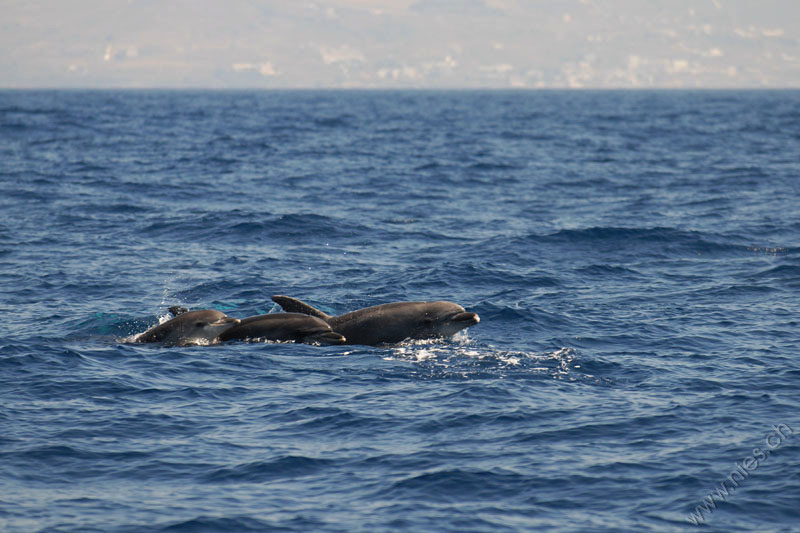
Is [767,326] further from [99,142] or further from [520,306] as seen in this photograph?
[99,142]

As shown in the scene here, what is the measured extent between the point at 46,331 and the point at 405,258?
1174 centimetres

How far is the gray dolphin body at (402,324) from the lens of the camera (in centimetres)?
1948

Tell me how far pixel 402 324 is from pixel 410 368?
1.89 meters

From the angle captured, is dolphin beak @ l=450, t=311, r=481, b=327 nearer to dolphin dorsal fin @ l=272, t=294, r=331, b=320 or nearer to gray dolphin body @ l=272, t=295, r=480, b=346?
gray dolphin body @ l=272, t=295, r=480, b=346

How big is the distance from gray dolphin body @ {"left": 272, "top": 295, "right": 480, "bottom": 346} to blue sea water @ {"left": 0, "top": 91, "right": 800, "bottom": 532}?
29 cm

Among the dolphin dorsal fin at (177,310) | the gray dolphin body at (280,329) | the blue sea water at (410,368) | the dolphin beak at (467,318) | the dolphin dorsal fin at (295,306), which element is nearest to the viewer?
the blue sea water at (410,368)

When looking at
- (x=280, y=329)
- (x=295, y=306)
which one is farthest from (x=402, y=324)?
(x=280, y=329)

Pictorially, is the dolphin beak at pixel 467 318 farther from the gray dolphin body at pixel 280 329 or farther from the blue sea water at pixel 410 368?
the gray dolphin body at pixel 280 329

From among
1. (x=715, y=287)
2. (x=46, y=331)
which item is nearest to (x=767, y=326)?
(x=715, y=287)

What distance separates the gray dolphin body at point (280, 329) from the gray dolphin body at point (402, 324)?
0.46 metres

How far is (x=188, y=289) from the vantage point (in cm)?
2472

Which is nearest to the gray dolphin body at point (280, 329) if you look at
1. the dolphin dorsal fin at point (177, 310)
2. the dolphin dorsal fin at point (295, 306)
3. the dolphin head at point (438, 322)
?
the dolphin dorsal fin at point (295, 306)

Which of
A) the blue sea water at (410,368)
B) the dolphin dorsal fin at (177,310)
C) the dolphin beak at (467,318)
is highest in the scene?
the dolphin beak at (467,318)

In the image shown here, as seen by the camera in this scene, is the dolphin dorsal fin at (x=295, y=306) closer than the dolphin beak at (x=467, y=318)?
No
